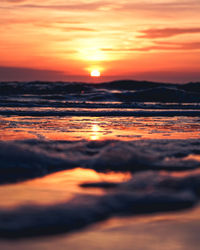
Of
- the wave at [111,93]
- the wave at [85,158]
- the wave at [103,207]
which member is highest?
the wave at [111,93]

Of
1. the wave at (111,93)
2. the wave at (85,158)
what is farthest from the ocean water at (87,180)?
the wave at (111,93)

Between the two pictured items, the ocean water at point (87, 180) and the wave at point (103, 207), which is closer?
the wave at point (103, 207)

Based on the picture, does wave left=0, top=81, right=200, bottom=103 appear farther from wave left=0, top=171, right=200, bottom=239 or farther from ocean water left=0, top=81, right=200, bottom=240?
wave left=0, top=171, right=200, bottom=239

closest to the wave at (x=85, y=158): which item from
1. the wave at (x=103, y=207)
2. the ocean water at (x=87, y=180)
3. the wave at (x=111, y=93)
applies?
the ocean water at (x=87, y=180)

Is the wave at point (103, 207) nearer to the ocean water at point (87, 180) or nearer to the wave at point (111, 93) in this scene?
the ocean water at point (87, 180)

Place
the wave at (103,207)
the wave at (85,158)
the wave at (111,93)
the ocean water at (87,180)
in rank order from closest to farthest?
the wave at (103,207)
the ocean water at (87,180)
the wave at (85,158)
the wave at (111,93)

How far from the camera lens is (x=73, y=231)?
108 inches

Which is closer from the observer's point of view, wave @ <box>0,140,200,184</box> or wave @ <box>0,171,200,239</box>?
wave @ <box>0,171,200,239</box>

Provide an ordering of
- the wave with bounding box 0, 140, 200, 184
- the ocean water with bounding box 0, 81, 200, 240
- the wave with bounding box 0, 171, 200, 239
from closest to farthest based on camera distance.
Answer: the wave with bounding box 0, 171, 200, 239 → the ocean water with bounding box 0, 81, 200, 240 → the wave with bounding box 0, 140, 200, 184

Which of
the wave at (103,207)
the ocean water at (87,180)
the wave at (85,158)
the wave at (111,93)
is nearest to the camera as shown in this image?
the wave at (103,207)

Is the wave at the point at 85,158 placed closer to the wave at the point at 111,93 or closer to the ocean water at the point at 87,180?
the ocean water at the point at 87,180

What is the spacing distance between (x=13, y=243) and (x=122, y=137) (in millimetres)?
4646

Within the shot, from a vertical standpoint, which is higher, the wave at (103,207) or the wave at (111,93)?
the wave at (111,93)

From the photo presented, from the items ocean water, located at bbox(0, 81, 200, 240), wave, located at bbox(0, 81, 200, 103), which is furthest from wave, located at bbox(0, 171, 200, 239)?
wave, located at bbox(0, 81, 200, 103)
